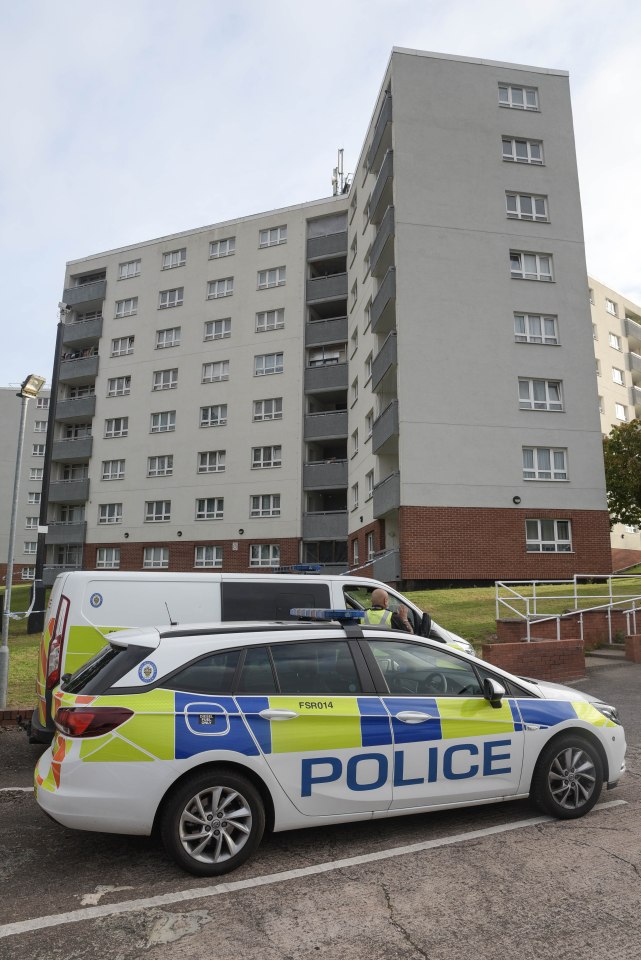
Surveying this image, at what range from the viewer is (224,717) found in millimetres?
4293

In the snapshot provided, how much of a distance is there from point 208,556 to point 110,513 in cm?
720

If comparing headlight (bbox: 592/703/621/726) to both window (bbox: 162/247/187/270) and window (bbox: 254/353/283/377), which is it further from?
window (bbox: 162/247/187/270)

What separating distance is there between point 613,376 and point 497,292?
90.0ft

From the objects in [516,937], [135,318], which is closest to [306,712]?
[516,937]

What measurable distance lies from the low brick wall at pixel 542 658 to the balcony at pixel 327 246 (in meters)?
30.1

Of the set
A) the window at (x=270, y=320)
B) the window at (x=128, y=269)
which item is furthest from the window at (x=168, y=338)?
the window at (x=270, y=320)

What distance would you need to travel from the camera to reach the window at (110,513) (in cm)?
3919

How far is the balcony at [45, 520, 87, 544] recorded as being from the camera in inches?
1560

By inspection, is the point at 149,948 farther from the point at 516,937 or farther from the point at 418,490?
the point at 418,490

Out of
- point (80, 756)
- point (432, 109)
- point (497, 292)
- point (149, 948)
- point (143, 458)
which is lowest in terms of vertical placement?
point (149, 948)

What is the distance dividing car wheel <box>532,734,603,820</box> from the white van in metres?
3.19

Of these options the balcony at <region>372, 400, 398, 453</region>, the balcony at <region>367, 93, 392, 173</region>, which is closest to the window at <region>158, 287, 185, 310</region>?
the balcony at <region>367, 93, 392, 173</region>

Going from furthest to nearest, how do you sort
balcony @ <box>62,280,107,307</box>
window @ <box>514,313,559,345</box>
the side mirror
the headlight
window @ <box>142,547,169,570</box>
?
balcony @ <box>62,280,107,307</box> < window @ <box>142,547,169,570</box> < window @ <box>514,313,559,345</box> < the headlight < the side mirror

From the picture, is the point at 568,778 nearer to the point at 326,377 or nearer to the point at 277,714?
the point at 277,714
